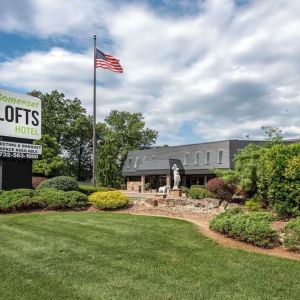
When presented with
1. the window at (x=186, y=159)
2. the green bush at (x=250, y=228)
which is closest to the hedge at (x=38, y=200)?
the green bush at (x=250, y=228)

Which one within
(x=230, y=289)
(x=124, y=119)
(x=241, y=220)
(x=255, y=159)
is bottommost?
(x=230, y=289)

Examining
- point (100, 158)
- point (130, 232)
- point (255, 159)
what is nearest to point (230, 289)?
point (130, 232)

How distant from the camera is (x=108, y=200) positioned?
49.7ft

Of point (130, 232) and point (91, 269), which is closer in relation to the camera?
point (91, 269)

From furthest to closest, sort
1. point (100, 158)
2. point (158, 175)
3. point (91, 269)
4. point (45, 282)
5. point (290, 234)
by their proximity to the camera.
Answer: point (158, 175)
point (100, 158)
point (290, 234)
point (91, 269)
point (45, 282)

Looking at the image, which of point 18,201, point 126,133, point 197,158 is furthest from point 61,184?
point 126,133

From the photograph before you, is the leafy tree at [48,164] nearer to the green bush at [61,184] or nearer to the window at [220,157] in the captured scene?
the green bush at [61,184]

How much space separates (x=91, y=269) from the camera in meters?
7.17

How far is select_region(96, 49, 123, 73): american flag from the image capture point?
73.8 feet

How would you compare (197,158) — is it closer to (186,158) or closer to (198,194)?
(186,158)

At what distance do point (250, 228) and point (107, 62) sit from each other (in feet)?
52.6

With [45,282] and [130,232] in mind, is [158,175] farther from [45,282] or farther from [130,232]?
[45,282]

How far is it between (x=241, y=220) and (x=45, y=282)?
455cm

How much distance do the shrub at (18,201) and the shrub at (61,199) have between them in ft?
0.89
